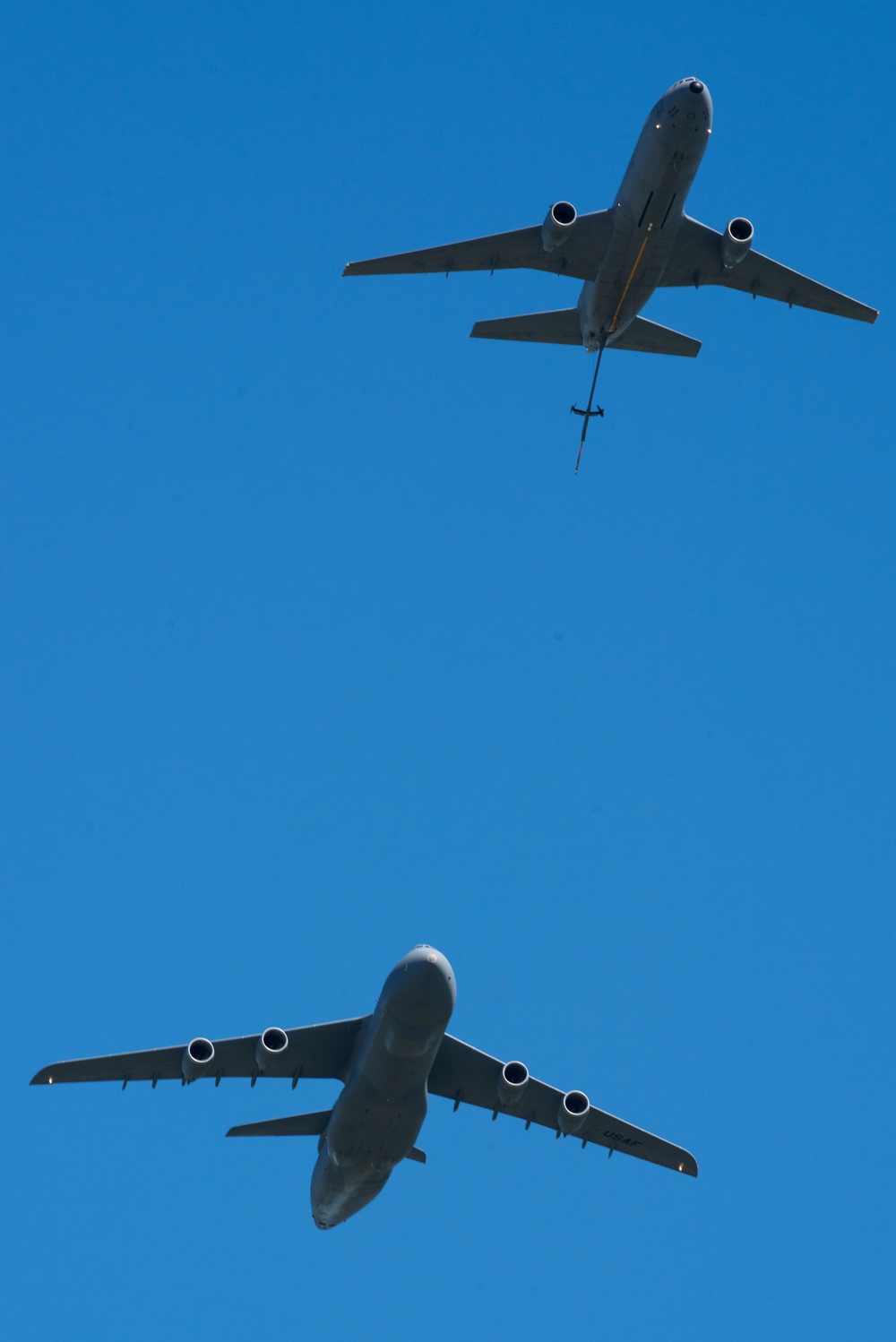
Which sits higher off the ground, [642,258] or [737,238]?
[737,238]

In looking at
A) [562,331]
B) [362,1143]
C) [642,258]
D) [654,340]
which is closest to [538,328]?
Answer: [562,331]

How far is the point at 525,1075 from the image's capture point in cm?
3170

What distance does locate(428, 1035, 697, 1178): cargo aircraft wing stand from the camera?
3378cm

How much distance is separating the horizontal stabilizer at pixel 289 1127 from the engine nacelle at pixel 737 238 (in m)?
19.5

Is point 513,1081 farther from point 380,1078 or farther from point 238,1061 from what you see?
point 238,1061

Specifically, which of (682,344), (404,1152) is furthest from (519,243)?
(404,1152)

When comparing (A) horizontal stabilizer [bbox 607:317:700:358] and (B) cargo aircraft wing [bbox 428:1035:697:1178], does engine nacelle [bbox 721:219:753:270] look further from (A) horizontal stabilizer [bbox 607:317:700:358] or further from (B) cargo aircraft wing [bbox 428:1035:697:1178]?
(B) cargo aircraft wing [bbox 428:1035:697:1178]

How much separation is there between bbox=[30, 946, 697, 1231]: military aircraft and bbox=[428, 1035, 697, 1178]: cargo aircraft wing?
0.06 ft

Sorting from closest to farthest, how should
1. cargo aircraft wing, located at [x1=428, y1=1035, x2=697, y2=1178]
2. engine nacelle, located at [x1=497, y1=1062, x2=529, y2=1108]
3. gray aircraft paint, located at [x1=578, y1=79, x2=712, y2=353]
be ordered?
gray aircraft paint, located at [x1=578, y1=79, x2=712, y2=353] < engine nacelle, located at [x1=497, y1=1062, x2=529, y2=1108] < cargo aircraft wing, located at [x1=428, y1=1035, x2=697, y2=1178]

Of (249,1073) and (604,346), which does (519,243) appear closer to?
(604,346)

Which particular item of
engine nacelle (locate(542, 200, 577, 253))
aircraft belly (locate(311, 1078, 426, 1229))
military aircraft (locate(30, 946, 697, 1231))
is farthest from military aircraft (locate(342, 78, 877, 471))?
aircraft belly (locate(311, 1078, 426, 1229))

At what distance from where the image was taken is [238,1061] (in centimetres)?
3284

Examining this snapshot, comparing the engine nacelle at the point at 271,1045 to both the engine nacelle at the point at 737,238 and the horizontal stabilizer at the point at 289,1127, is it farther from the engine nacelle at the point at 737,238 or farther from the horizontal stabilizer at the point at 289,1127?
the engine nacelle at the point at 737,238

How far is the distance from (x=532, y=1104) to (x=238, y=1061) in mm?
6468
